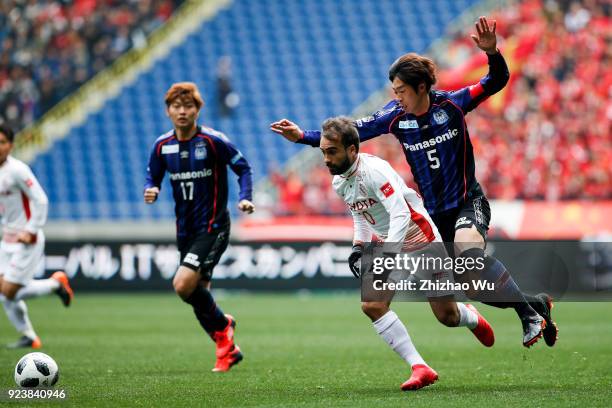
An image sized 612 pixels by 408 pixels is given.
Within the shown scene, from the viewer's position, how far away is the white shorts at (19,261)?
447 inches

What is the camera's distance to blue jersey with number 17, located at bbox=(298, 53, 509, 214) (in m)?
7.73

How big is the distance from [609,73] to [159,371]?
19.5 metres

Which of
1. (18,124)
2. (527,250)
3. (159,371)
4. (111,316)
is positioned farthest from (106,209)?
(159,371)

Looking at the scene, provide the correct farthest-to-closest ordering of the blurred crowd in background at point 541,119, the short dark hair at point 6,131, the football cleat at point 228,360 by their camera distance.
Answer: the blurred crowd in background at point 541,119, the short dark hair at point 6,131, the football cleat at point 228,360

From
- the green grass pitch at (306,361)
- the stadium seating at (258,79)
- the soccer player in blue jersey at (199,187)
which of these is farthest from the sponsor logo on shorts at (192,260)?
the stadium seating at (258,79)

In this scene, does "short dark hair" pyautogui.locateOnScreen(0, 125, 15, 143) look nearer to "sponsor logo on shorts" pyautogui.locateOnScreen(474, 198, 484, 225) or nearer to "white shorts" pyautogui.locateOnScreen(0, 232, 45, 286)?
"white shorts" pyautogui.locateOnScreen(0, 232, 45, 286)

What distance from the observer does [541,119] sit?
24.5 meters

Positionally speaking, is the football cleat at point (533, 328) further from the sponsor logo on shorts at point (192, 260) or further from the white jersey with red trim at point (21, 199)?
the white jersey with red trim at point (21, 199)

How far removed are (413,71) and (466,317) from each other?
6.61 ft

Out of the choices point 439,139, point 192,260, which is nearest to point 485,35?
point 439,139

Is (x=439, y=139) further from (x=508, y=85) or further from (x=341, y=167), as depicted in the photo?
(x=508, y=85)

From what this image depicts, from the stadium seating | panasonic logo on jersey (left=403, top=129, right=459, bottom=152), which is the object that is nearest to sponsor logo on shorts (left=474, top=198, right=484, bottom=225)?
panasonic logo on jersey (left=403, top=129, right=459, bottom=152)

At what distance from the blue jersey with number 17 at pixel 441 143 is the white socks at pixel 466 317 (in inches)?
31.6

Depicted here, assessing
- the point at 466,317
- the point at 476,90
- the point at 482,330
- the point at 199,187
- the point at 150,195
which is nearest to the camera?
the point at 476,90
